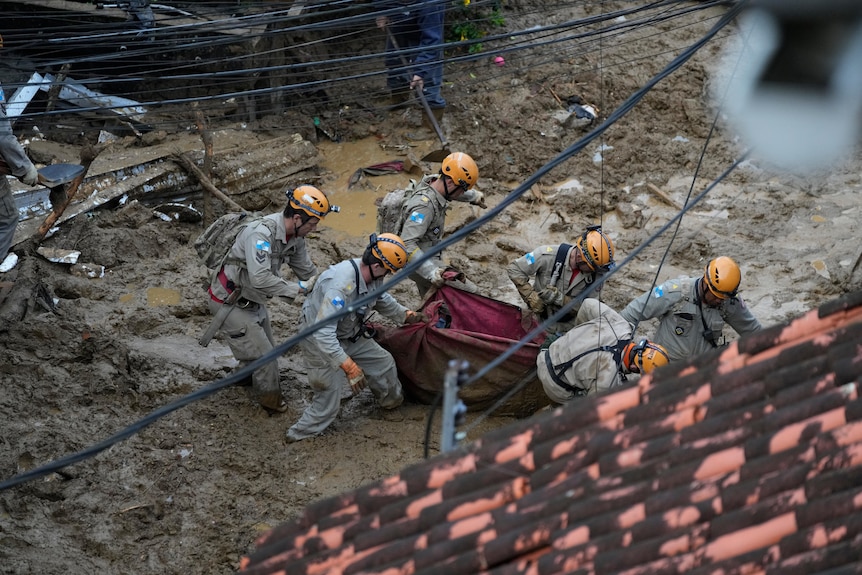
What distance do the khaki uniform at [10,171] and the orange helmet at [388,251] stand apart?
137 inches

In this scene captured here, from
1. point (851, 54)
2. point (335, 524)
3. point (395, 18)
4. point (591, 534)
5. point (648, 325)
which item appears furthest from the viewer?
point (851, 54)

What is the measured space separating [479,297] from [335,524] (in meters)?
4.13

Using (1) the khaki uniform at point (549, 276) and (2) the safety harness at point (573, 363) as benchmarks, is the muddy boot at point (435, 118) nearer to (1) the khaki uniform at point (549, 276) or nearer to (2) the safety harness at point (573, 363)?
(1) the khaki uniform at point (549, 276)

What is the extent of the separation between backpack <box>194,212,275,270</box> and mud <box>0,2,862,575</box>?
A: 4.19 feet

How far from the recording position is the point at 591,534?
136 inches

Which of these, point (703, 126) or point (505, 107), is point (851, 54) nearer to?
point (703, 126)

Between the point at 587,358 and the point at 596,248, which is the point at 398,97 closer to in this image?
the point at 596,248

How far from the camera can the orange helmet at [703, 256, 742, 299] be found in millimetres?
7152

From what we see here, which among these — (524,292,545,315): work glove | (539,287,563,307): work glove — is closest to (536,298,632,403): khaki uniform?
(539,287,563,307): work glove

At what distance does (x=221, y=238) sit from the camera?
7.59 m

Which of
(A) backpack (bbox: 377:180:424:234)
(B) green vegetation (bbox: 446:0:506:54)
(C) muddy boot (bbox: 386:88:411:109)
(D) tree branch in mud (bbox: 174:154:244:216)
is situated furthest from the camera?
(B) green vegetation (bbox: 446:0:506:54)

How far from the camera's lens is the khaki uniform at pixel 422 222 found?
27.0ft

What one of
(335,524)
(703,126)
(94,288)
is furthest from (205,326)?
(703,126)

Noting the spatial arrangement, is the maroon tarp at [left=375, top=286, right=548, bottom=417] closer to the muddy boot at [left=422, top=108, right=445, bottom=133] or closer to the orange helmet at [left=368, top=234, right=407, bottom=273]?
the orange helmet at [left=368, top=234, right=407, bottom=273]
